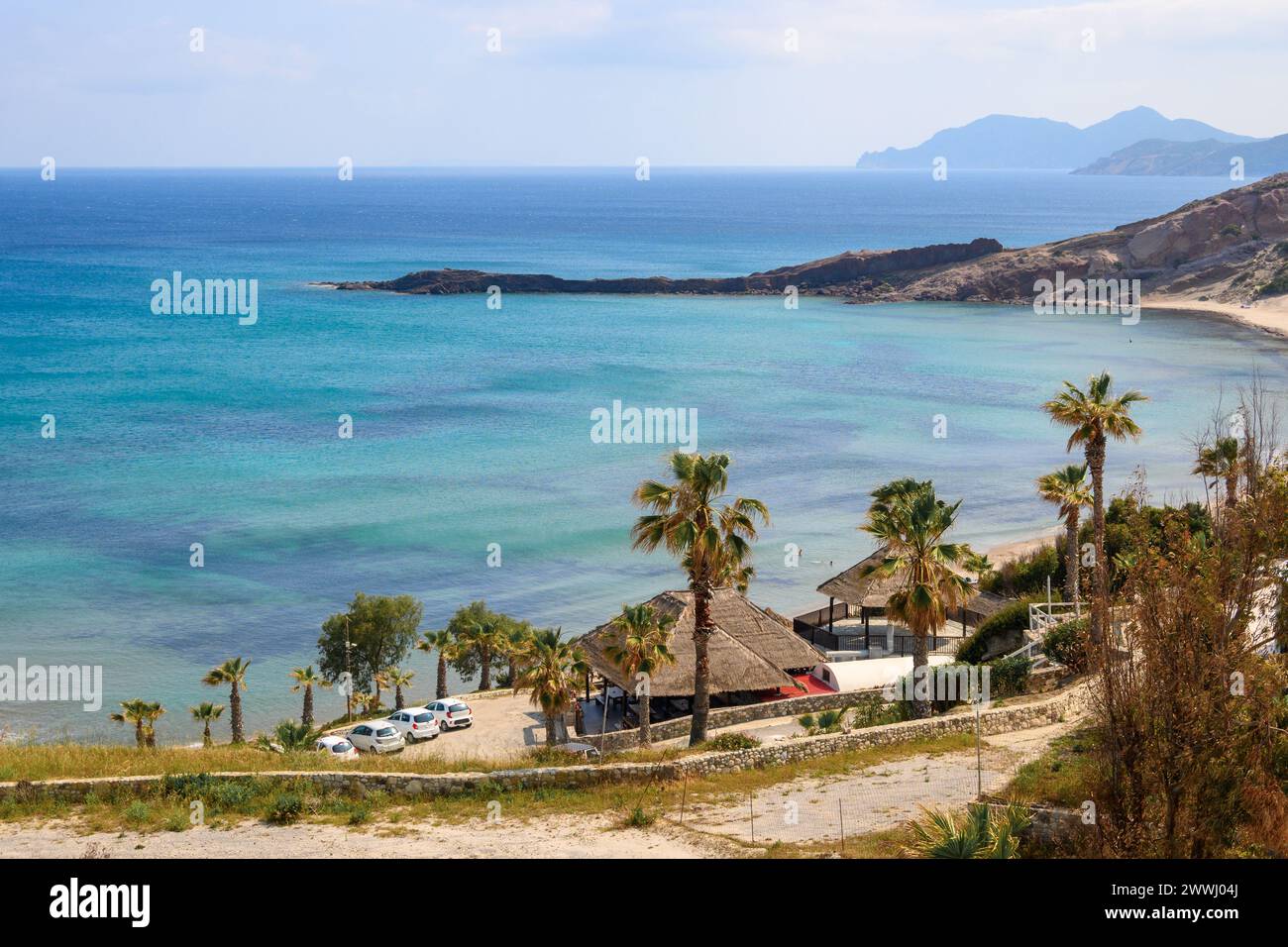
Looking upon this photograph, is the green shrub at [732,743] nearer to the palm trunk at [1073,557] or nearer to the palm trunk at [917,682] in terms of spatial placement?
the palm trunk at [917,682]

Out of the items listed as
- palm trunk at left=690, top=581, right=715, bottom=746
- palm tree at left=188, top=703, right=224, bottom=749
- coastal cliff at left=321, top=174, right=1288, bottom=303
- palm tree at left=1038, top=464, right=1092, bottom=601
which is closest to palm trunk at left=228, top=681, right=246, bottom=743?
palm tree at left=188, top=703, right=224, bottom=749

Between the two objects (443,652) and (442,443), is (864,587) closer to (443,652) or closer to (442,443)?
(443,652)

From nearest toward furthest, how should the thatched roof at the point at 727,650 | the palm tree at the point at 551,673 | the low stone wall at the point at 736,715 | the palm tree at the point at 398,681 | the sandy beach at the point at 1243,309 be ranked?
the palm tree at the point at 551,673 < the low stone wall at the point at 736,715 < the thatched roof at the point at 727,650 < the palm tree at the point at 398,681 < the sandy beach at the point at 1243,309

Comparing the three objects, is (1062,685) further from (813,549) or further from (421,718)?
(813,549)

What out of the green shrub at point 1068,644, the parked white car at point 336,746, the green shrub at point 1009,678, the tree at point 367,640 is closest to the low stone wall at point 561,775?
the green shrub at point 1009,678

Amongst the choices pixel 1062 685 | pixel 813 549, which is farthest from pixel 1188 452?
pixel 1062 685
